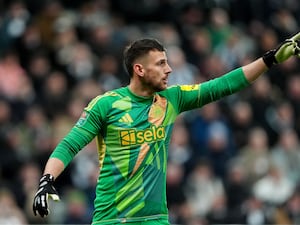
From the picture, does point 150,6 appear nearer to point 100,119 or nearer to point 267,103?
point 267,103

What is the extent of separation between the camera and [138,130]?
8.66 metres

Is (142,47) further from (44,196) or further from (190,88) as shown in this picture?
(44,196)

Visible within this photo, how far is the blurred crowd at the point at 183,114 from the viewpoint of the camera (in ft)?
49.4

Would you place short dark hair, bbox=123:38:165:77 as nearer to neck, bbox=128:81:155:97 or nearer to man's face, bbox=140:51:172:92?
man's face, bbox=140:51:172:92

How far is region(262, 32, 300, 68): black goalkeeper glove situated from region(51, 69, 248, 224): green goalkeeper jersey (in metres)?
0.93

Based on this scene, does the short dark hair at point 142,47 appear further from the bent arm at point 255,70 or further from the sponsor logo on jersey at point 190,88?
the bent arm at point 255,70

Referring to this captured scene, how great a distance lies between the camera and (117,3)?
1894 cm

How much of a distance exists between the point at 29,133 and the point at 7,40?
6.42ft

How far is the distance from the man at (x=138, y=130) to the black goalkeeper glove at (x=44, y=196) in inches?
8.6

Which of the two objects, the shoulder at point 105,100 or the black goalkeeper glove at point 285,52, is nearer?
the shoulder at point 105,100

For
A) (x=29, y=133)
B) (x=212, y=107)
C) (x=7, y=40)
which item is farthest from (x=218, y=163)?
(x=7, y=40)

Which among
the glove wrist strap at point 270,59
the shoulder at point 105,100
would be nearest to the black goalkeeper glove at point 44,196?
the shoulder at point 105,100

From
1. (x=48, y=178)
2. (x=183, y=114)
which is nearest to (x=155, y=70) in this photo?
(x=48, y=178)

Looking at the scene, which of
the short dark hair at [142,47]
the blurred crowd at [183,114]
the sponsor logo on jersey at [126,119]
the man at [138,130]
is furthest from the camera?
the blurred crowd at [183,114]
